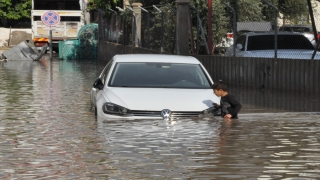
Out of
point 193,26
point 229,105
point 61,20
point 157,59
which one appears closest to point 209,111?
point 229,105

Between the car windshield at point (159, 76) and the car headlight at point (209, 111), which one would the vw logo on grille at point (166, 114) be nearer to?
the car headlight at point (209, 111)

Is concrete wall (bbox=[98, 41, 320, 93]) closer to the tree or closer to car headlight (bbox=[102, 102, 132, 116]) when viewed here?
car headlight (bbox=[102, 102, 132, 116])

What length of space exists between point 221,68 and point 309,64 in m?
4.14

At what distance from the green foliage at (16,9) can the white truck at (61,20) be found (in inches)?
871

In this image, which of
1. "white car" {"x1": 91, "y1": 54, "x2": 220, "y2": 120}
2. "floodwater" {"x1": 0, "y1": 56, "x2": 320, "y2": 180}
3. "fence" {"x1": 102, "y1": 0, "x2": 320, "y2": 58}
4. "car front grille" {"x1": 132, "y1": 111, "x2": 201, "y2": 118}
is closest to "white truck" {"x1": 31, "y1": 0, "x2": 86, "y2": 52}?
"fence" {"x1": 102, "y1": 0, "x2": 320, "y2": 58}

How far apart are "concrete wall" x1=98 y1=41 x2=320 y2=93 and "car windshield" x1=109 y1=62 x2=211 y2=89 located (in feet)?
21.9

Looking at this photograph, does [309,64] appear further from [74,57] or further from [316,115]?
[74,57]

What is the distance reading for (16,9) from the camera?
236ft

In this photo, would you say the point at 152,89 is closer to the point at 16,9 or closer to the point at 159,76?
the point at 159,76

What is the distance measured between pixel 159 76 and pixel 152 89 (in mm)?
784

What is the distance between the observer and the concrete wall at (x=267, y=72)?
2069cm

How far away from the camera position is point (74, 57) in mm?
44875

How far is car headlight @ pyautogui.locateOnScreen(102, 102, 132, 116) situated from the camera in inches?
503

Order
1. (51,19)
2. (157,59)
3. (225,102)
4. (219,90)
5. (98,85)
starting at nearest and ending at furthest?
1. (219,90)
2. (225,102)
3. (98,85)
4. (157,59)
5. (51,19)
